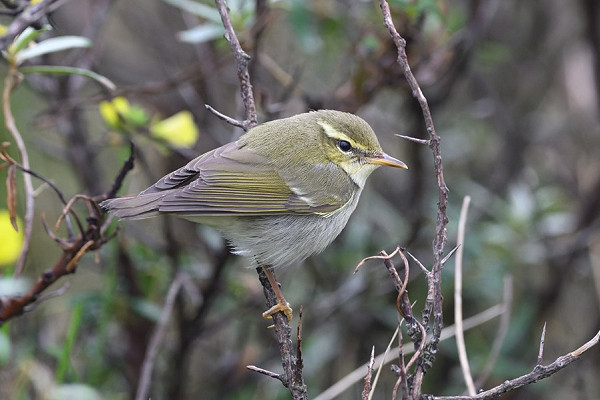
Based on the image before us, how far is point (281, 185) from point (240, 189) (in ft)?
0.68

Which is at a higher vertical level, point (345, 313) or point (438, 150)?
point (438, 150)

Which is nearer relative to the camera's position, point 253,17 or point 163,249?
point 253,17

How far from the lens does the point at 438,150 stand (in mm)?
2008

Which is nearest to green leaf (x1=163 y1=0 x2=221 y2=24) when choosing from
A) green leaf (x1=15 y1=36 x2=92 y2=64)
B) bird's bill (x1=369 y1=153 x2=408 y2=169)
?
green leaf (x1=15 y1=36 x2=92 y2=64)

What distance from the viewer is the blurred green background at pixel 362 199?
12.0 feet

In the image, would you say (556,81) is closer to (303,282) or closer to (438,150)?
(303,282)

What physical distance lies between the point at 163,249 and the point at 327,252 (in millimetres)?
1149

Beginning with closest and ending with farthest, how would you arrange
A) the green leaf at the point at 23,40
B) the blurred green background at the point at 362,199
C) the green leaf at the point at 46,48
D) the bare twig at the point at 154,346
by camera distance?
the green leaf at the point at 23,40
the green leaf at the point at 46,48
the bare twig at the point at 154,346
the blurred green background at the point at 362,199

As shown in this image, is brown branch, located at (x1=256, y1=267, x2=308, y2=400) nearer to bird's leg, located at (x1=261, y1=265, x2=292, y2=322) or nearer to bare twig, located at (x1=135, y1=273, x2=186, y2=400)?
bird's leg, located at (x1=261, y1=265, x2=292, y2=322)

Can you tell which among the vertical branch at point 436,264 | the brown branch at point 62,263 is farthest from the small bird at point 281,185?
the vertical branch at point 436,264

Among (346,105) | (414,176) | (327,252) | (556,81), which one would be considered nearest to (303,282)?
(327,252)

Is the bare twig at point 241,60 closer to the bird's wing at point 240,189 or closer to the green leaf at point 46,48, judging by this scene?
the bird's wing at point 240,189

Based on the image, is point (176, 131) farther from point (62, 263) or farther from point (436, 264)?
point (436, 264)

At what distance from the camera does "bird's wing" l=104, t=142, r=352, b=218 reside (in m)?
2.94
